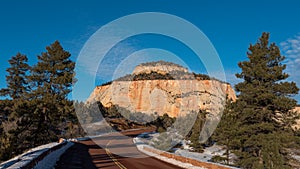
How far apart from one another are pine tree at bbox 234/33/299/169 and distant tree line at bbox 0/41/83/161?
77.6ft

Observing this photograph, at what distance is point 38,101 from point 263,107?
1090 inches

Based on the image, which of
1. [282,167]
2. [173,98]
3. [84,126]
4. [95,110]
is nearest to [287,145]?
[282,167]

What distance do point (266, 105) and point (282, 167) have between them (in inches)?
317

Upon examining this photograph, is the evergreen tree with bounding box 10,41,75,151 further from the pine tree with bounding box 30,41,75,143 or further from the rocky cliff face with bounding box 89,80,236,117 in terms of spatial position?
the rocky cliff face with bounding box 89,80,236,117

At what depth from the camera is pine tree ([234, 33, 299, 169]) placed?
25203mm

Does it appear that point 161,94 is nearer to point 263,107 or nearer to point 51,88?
point 51,88

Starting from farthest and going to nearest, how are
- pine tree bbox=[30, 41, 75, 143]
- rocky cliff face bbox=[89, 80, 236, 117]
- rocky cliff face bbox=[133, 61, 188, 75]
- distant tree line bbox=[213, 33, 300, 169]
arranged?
rocky cliff face bbox=[133, 61, 188, 75] < rocky cliff face bbox=[89, 80, 236, 117] < pine tree bbox=[30, 41, 75, 143] < distant tree line bbox=[213, 33, 300, 169]

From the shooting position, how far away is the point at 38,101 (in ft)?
111

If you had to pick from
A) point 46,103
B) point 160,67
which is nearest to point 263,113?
point 46,103

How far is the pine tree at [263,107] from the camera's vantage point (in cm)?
2520

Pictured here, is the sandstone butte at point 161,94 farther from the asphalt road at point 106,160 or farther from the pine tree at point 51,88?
the asphalt road at point 106,160

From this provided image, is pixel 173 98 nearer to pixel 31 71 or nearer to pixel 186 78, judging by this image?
pixel 186 78

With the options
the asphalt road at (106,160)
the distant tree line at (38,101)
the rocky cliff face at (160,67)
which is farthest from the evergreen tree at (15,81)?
the rocky cliff face at (160,67)

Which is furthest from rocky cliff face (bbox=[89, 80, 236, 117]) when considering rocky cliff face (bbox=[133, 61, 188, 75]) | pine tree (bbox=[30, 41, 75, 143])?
pine tree (bbox=[30, 41, 75, 143])
